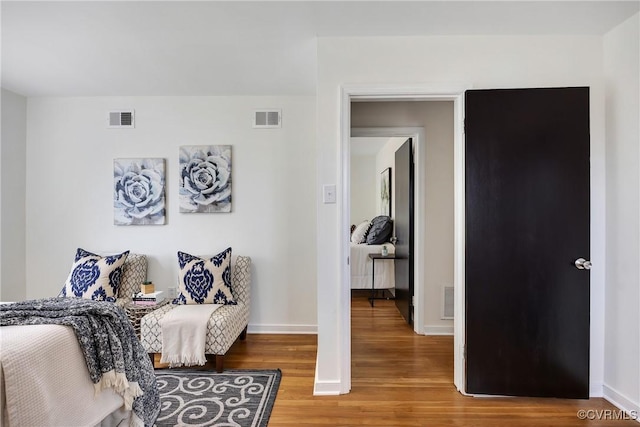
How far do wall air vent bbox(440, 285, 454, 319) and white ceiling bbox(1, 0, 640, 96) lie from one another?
91.3 inches

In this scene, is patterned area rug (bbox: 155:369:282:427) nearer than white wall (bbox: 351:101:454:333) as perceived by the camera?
Yes

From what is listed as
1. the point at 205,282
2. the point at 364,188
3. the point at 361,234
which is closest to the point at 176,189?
the point at 205,282

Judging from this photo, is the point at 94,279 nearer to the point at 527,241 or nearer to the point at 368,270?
the point at 368,270

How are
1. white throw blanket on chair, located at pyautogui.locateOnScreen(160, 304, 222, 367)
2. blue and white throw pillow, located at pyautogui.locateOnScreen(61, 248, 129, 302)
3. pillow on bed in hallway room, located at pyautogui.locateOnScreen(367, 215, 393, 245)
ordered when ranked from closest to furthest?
white throw blanket on chair, located at pyautogui.locateOnScreen(160, 304, 222, 367)
blue and white throw pillow, located at pyautogui.locateOnScreen(61, 248, 129, 302)
pillow on bed in hallway room, located at pyautogui.locateOnScreen(367, 215, 393, 245)

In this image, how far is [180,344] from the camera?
259 centimetres

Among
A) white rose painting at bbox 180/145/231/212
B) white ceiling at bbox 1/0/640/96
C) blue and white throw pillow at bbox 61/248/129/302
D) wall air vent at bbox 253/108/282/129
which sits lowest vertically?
blue and white throw pillow at bbox 61/248/129/302

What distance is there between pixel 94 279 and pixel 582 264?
149 inches

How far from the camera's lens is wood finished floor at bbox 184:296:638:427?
202 cm

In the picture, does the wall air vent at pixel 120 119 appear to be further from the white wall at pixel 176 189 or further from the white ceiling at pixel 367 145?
the white ceiling at pixel 367 145

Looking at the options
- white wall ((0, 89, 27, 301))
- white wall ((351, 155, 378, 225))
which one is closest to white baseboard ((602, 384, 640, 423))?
white wall ((0, 89, 27, 301))

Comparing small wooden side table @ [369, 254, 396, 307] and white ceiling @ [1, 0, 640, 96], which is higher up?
white ceiling @ [1, 0, 640, 96]

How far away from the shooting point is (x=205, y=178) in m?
3.44

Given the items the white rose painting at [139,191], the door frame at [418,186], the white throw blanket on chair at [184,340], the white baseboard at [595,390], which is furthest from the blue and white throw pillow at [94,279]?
the white baseboard at [595,390]

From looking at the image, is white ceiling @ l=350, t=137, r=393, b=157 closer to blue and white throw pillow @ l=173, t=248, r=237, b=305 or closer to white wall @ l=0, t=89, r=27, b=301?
blue and white throw pillow @ l=173, t=248, r=237, b=305
